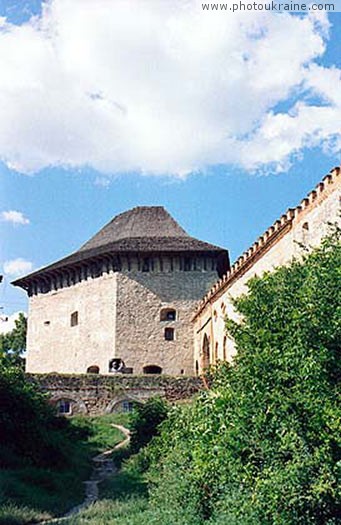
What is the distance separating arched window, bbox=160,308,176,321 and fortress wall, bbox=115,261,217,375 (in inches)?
7.3

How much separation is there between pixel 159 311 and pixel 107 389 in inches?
356

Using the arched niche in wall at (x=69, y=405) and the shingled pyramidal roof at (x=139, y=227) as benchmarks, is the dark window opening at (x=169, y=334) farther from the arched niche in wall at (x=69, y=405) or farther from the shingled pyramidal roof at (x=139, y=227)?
the arched niche in wall at (x=69, y=405)

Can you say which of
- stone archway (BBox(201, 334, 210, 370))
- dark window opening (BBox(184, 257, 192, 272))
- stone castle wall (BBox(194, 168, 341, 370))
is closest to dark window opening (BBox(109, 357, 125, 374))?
stone castle wall (BBox(194, 168, 341, 370))

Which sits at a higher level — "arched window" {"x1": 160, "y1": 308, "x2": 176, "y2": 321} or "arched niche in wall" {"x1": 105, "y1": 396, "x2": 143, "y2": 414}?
"arched window" {"x1": 160, "y1": 308, "x2": 176, "y2": 321}

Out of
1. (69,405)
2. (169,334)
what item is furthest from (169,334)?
(69,405)

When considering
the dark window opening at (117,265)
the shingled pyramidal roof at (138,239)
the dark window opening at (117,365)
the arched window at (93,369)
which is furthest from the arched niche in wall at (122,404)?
the shingled pyramidal roof at (138,239)

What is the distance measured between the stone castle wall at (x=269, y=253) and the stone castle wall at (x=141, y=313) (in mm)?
1232

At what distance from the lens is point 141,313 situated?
38250 millimetres

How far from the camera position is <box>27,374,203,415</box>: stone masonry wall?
1158 inches

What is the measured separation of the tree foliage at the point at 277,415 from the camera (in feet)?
29.6

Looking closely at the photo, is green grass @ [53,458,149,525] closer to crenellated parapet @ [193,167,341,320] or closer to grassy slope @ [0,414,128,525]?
grassy slope @ [0,414,128,525]

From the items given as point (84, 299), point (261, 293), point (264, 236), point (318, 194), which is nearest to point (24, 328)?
point (84, 299)

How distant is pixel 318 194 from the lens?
2141 centimetres

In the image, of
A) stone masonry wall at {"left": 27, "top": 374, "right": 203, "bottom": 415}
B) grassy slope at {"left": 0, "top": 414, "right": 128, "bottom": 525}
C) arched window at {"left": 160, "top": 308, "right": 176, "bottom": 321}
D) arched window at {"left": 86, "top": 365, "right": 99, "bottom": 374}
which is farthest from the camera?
arched window at {"left": 160, "top": 308, "right": 176, "bottom": 321}
